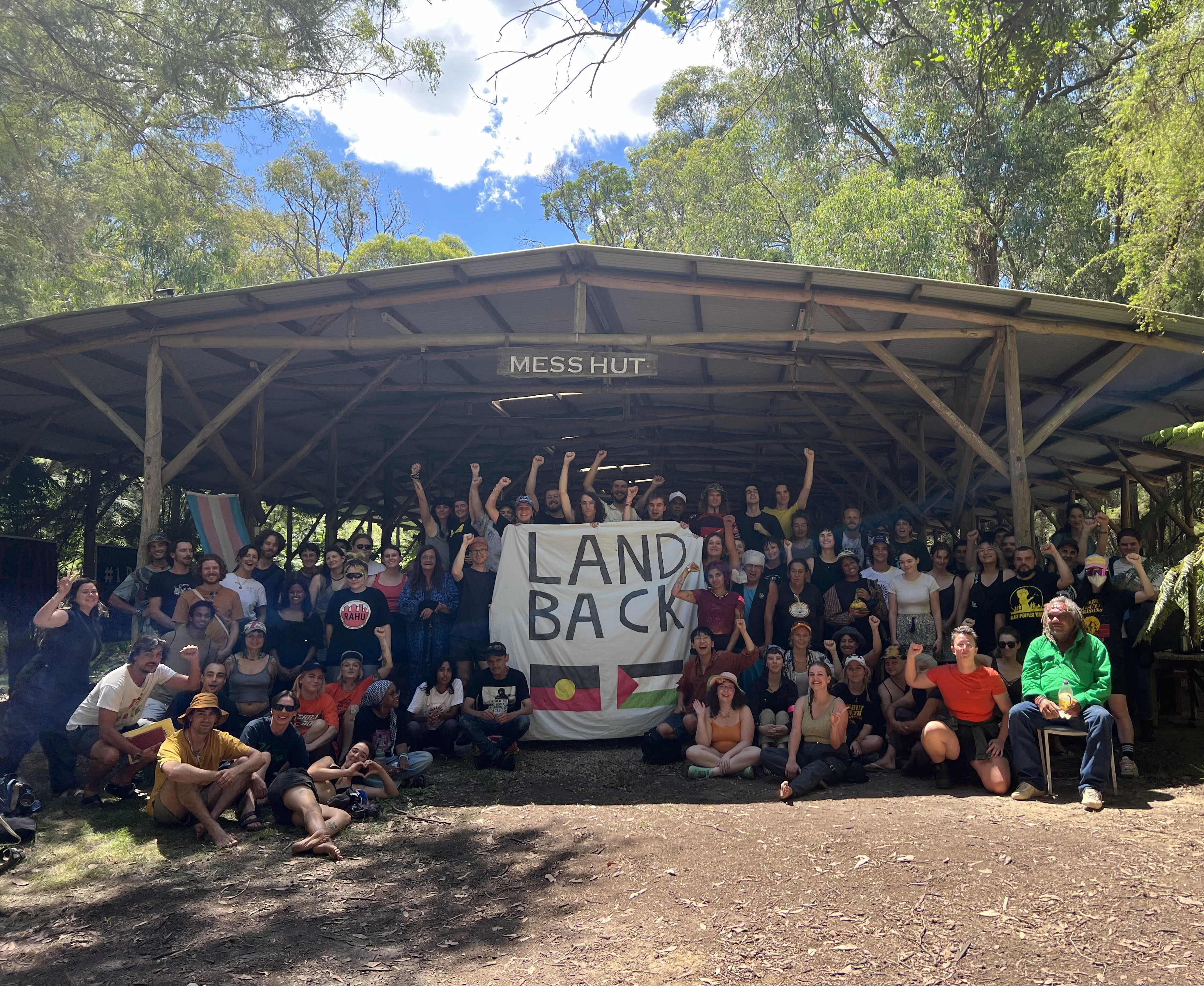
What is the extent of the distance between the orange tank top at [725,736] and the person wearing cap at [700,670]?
0.22 m

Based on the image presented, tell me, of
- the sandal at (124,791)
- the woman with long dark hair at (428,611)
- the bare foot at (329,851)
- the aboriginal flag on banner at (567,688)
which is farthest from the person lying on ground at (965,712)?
the sandal at (124,791)

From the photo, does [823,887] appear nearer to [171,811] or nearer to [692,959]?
[692,959]

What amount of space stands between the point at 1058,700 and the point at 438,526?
5.64m

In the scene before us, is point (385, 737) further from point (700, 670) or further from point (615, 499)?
point (615, 499)

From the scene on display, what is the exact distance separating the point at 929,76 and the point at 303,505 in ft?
55.8

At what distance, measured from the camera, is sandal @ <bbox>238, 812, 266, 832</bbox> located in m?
5.57

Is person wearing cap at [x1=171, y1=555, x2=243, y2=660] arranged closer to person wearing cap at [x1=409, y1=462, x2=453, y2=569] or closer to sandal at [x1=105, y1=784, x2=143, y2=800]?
sandal at [x1=105, y1=784, x2=143, y2=800]

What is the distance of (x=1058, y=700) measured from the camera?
19.3 ft

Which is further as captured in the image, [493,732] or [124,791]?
[493,732]

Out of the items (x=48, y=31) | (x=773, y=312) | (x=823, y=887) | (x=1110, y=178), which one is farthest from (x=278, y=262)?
(x=823, y=887)

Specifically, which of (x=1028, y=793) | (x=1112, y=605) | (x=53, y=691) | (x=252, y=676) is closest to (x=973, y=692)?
(x=1028, y=793)

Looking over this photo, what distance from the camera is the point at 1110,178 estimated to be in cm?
827

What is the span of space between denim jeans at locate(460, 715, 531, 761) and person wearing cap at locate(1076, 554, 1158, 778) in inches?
175

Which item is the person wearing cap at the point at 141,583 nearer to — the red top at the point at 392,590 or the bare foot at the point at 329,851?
the red top at the point at 392,590
